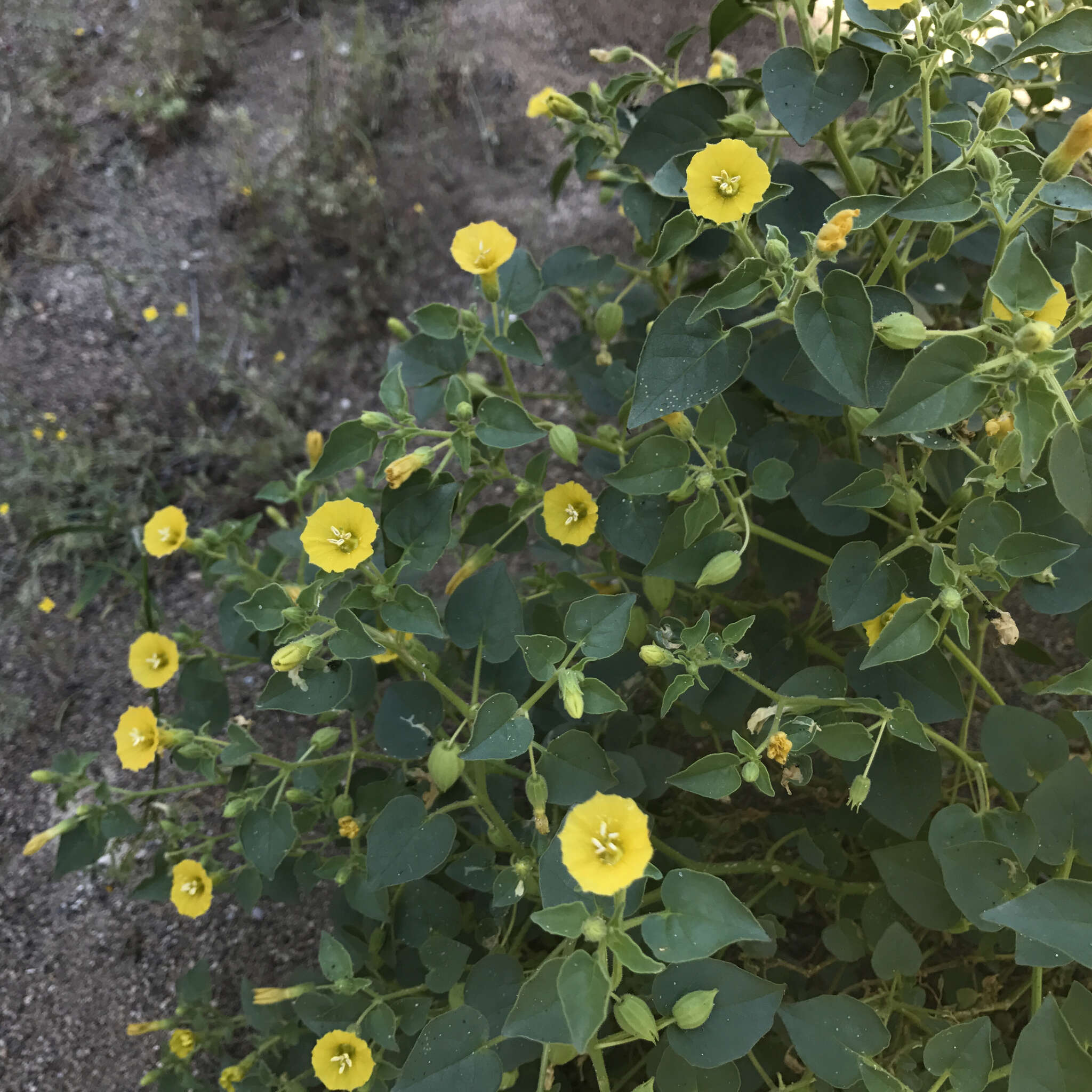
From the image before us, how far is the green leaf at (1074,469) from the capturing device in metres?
0.87

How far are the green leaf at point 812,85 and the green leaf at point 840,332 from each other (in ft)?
0.90

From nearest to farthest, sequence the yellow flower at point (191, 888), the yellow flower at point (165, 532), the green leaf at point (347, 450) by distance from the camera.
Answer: the green leaf at point (347, 450) → the yellow flower at point (191, 888) → the yellow flower at point (165, 532)

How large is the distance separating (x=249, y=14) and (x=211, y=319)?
4.32 ft

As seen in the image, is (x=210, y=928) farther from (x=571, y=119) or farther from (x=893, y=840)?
(x=571, y=119)

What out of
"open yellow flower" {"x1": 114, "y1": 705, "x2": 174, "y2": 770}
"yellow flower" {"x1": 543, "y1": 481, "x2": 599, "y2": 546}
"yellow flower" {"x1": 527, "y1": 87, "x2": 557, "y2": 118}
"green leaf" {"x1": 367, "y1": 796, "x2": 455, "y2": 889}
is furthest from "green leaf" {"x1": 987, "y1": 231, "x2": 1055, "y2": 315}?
"open yellow flower" {"x1": 114, "y1": 705, "x2": 174, "y2": 770}

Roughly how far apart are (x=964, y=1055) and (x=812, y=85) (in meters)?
1.23

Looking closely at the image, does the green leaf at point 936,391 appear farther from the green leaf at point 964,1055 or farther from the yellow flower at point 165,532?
the yellow flower at point 165,532

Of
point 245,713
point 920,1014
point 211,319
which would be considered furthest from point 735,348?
point 211,319

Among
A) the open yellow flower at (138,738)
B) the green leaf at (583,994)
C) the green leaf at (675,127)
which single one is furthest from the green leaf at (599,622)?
the open yellow flower at (138,738)

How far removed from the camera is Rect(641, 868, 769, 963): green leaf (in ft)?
2.72

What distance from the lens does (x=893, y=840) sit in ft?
4.36

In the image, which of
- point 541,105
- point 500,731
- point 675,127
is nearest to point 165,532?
point 500,731

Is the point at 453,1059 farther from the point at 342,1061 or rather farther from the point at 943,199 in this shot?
the point at 943,199

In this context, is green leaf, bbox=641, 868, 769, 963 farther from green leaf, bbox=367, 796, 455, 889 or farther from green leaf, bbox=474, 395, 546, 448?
green leaf, bbox=474, 395, 546, 448
